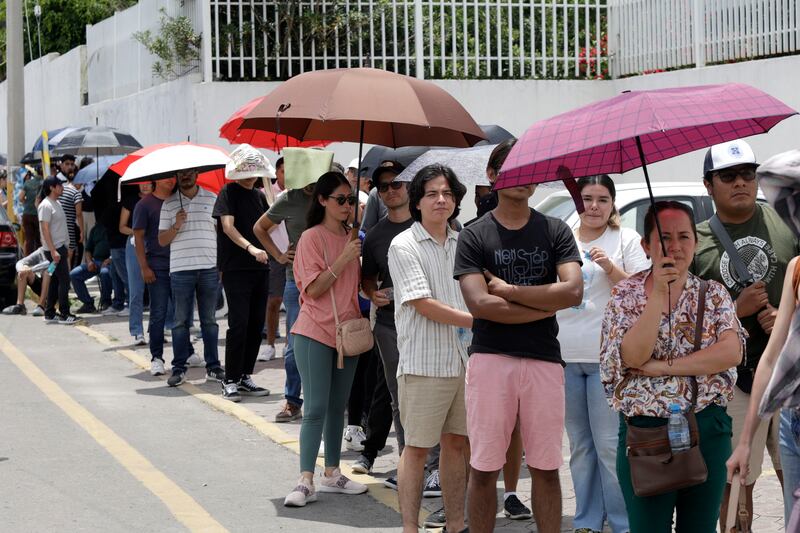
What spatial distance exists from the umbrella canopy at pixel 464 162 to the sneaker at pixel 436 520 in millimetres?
2189

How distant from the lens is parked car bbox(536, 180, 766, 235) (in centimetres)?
884

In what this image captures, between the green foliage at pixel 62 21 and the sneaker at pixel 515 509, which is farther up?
the green foliage at pixel 62 21

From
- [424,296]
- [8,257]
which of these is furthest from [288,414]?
[8,257]

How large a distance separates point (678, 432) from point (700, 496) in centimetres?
29

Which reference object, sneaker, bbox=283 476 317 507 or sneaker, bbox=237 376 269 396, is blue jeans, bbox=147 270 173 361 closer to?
sneaker, bbox=237 376 269 396

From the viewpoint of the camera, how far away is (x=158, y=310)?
40.1 feet

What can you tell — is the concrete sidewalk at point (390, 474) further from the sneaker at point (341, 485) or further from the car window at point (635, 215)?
the car window at point (635, 215)

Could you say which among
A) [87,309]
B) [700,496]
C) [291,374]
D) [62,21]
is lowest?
[87,309]

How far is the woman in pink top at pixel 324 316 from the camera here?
7.40 metres

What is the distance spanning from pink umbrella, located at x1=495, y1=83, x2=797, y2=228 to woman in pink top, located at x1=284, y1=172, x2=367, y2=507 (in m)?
1.98

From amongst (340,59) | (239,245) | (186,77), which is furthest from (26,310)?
(239,245)

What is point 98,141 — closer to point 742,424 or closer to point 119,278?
point 119,278

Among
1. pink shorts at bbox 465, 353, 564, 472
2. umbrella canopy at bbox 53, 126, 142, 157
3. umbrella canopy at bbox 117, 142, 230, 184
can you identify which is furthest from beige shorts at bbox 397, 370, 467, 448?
umbrella canopy at bbox 53, 126, 142, 157

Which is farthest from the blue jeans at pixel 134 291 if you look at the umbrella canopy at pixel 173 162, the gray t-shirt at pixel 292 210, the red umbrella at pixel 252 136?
the red umbrella at pixel 252 136
